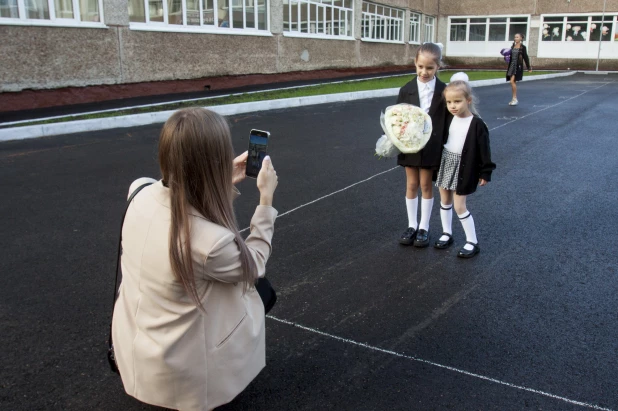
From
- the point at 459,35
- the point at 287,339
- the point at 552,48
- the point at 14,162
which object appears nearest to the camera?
the point at 287,339

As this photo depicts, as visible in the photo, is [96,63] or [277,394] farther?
[96,63]

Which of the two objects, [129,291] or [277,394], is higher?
[129,291]

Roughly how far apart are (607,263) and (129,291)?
3.72 m

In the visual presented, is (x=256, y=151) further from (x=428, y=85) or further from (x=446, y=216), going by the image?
(x=446, y=216)

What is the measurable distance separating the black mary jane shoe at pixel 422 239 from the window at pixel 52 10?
1226 centimetres

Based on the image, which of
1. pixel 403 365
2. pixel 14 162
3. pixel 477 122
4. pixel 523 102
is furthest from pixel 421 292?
pixel 523 102

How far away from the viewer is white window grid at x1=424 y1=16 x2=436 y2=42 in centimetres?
3844

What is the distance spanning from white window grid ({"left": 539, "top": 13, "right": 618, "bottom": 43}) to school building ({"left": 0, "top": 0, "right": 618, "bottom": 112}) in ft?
0.21

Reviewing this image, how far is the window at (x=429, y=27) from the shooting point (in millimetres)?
38438

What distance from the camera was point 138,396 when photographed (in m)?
2.23

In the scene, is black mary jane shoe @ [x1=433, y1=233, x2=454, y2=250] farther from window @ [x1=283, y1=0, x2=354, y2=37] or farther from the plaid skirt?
window @ [x1=283, y1=0, x2=354, y2=37]

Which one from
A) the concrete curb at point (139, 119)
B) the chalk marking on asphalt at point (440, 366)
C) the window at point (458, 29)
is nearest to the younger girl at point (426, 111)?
the chalk marking on asphalt at point (440, 366)


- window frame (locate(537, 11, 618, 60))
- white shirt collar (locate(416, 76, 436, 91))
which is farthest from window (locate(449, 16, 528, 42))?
white shirt collar (locate(416, 76, 436, 91))

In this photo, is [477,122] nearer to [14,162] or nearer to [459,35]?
[14,162]
